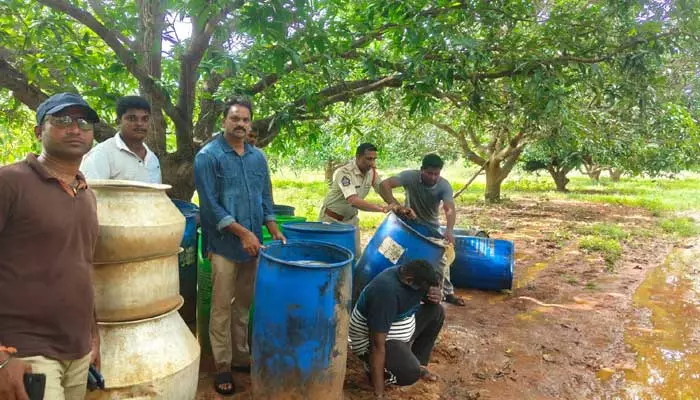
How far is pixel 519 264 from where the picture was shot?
7.31m

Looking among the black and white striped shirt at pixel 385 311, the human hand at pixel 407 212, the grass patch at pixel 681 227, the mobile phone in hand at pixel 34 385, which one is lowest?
the grass patch at pixel 681 227

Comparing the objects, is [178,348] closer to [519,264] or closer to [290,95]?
[290,95]

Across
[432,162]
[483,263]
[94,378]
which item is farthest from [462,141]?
[94,378]

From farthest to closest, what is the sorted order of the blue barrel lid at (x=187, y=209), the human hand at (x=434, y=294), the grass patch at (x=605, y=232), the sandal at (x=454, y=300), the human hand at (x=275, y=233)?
the grass patch at (x=605, y=232) < the sandal at (x=454, y=300) < the blue barrel lid at (x=187, y=209) < the human hand at (x=434, y=294) < the human hand at (x=275, y=233)

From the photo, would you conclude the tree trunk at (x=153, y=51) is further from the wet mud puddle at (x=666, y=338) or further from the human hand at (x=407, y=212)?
the wet mud puddle at (x=666, y=338)

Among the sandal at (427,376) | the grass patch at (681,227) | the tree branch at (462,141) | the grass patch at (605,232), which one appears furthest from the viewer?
the tree branch at (462,141)

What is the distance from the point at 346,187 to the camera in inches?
176

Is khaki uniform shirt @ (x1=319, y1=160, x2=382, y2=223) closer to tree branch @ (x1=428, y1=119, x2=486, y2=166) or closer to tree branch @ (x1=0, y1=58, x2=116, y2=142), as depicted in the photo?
tree branch @ (x1=0, y1=58, x2=116, y2=142)

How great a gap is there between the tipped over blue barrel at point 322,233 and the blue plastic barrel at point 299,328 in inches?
28.9

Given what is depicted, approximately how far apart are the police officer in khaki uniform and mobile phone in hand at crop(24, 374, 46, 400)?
3.10 m

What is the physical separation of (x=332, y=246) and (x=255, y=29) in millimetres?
1369

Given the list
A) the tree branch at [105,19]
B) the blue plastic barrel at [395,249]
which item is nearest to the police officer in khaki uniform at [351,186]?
the blue plastic barrel at [395,249]

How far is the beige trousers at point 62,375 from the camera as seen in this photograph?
159 cm

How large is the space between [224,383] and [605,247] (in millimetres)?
7591
